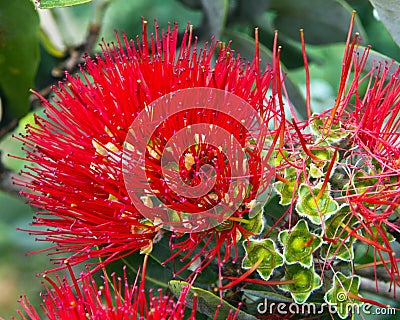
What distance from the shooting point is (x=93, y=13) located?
5.20 ft

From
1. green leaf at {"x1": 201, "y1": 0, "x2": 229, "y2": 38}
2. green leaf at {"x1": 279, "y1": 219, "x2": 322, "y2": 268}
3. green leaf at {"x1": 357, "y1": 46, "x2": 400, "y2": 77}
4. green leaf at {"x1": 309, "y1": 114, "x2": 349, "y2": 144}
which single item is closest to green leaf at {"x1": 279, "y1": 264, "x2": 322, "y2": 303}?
green leaf at {"x1": 279, "y1": 219, "x2": 322, "y2": 268}

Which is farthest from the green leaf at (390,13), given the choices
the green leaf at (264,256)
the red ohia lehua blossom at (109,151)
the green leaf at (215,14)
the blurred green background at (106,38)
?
the green leaf at (264,256)

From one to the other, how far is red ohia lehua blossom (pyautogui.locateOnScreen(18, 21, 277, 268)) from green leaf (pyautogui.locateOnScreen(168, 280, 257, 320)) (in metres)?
0.06

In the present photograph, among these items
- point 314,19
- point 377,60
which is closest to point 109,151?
point 377,60

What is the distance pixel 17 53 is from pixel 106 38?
1.39 feet

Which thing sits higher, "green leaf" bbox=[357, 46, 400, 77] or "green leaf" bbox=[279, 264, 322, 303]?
"green leaf" bbox=[357, 46, 400, 77]

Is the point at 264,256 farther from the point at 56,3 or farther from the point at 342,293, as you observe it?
the point at 56,3

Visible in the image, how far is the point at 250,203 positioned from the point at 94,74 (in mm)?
309

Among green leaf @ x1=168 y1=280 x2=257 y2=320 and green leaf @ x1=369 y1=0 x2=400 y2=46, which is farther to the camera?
green leaf @ x1=369 y1=0 x2=400 y2=46

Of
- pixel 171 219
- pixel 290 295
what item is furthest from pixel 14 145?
pixel 290 295

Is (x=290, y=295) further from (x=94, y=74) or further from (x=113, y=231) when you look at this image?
(x=94, y=74)

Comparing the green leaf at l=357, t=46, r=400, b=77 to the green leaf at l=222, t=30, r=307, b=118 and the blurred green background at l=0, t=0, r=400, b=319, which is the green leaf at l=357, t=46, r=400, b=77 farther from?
the green leaf at l=222, t=30, r=307, b=118

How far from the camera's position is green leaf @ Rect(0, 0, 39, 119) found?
1.17 m

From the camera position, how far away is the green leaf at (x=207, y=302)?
82 cm
